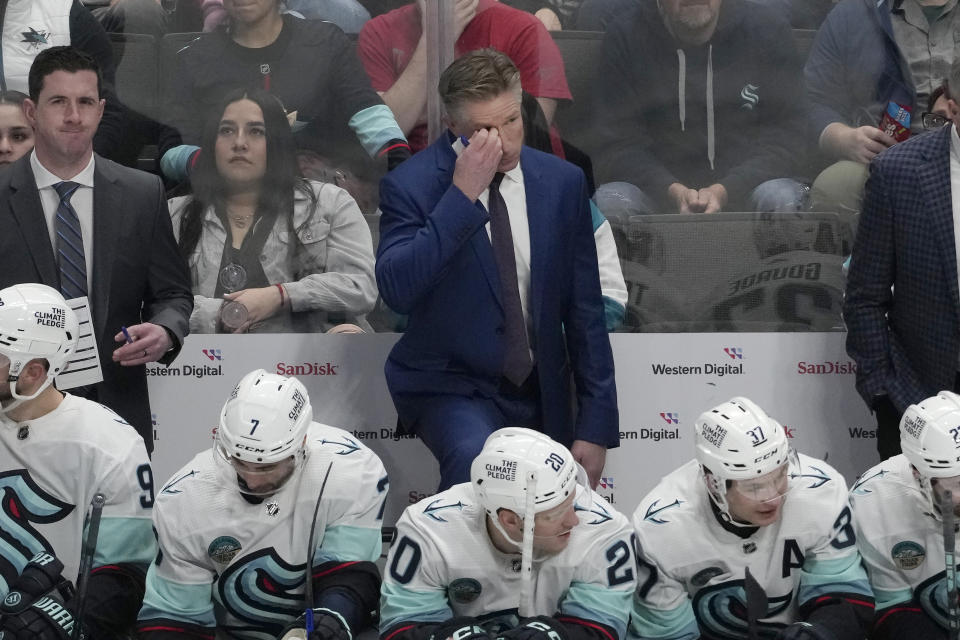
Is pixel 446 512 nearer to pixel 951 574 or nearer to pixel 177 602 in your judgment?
pixel 177 602

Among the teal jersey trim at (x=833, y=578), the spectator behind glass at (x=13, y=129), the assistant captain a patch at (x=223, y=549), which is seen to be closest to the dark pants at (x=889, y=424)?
the teal jersey trim at (x=833, y=578)

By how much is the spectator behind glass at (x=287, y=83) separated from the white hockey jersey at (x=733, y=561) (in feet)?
7.31

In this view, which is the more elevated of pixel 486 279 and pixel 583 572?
pixel 486 279

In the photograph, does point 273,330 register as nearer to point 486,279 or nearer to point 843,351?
point 486,279

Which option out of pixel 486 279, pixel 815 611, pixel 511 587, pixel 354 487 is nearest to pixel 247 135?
pixel 486 279

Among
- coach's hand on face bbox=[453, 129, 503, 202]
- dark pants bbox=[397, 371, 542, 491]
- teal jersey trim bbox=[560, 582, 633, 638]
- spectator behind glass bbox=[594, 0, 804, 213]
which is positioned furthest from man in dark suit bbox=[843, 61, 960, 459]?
teal jersey trim bbox=[560, 582, 633, 638]

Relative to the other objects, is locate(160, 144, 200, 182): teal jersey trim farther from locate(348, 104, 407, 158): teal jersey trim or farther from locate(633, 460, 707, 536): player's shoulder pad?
locate(633, 460, 707, 536): player's shoulder pad

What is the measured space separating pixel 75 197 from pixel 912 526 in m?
3.09

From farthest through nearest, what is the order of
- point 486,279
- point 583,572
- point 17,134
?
point 17,134 < point 486,279 < point 583,572

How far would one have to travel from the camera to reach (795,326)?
584cm

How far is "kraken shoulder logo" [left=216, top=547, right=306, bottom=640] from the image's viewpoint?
14.0 ft

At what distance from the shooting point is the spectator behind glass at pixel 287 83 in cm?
578

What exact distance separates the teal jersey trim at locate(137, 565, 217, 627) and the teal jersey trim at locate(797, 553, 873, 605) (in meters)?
1.72

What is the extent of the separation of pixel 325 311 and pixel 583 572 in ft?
6.96
